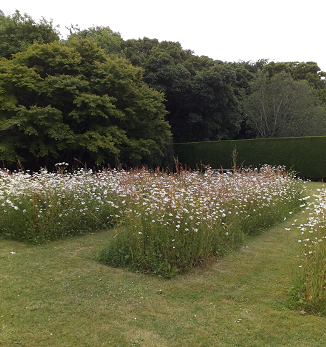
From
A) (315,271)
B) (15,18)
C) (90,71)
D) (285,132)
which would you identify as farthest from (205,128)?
(315,271)

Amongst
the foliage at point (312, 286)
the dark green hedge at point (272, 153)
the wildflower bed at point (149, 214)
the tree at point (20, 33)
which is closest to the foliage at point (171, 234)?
the wildflower bed at point (149, 214)

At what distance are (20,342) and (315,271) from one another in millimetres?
3164

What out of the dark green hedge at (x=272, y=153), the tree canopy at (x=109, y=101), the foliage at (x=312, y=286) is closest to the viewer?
the foliage at (x=312, y=286)

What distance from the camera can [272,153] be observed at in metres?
17.6

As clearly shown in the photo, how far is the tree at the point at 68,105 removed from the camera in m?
11.8

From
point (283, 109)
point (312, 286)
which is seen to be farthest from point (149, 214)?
point (283, 109)

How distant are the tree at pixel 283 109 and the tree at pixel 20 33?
53.7 feet

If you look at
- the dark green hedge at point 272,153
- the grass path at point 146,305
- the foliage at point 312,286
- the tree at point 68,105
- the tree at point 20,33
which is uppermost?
the tree at point 20,33

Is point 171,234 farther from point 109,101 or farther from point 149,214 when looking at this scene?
point 109,101

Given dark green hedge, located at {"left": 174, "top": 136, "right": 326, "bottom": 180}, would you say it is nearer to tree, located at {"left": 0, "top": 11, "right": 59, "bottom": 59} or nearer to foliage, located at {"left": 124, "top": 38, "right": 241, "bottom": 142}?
foliage, located at {"left": 124, "top": 38, "right": 241, "bottom": 142}

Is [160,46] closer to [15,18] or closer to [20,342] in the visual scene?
[15,18]

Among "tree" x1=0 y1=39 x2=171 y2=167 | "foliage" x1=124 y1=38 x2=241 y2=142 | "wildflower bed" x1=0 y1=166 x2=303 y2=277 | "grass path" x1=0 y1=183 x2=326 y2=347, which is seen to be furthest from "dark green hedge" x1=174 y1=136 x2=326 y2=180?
"grass path" x1=0 y1=183 x2=326 y2=347

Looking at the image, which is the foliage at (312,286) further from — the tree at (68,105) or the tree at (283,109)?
Answer: the tree at (283,109)

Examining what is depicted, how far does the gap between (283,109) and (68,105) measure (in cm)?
1740
